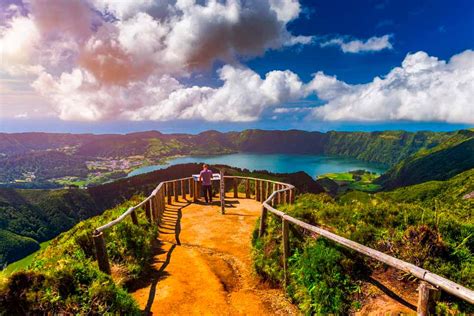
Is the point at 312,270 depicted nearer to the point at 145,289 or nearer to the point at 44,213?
the point at 145,289

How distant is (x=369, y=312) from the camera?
450 centimetres

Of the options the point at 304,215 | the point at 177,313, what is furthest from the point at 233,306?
the point at 304,215

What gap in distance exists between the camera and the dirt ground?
4.80 meters

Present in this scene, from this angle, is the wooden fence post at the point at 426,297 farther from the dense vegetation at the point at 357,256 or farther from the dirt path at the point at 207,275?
the dirt path at the point at 207,275

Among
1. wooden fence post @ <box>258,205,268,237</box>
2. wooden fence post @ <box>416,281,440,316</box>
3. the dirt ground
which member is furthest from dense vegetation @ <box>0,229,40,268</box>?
→ wooden fence post @ <box>416,281,440,316</box>

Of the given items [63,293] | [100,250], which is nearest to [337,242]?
[63,293]

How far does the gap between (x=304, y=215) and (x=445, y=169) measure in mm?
188531

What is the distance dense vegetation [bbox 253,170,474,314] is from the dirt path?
0.69 m

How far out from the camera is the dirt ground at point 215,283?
480 cm

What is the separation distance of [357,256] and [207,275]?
391 centimetres

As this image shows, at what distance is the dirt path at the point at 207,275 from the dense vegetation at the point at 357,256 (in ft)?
2.26

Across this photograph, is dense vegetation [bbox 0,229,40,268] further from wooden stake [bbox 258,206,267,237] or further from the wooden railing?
wooden stake [bbox 258,206,267,237]

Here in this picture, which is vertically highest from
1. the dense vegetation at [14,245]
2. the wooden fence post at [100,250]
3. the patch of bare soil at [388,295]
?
the wooden fence post at [100,250]

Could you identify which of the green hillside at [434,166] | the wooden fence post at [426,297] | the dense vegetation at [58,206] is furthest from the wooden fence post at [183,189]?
the green hillside at [434,166]
